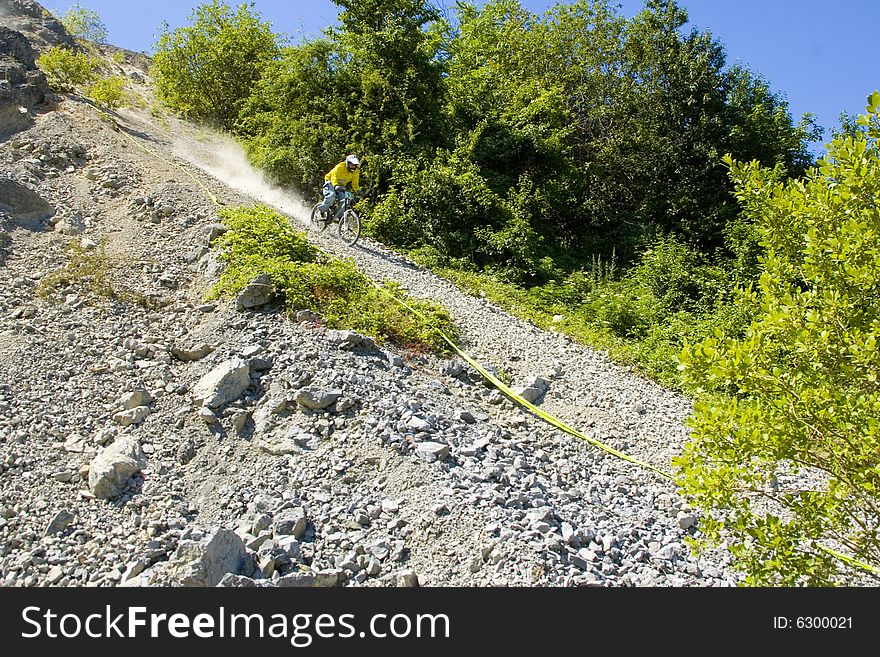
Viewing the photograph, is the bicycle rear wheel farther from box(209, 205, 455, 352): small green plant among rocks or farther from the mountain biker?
box(209, 205, 455, 352): small green plant among rocks

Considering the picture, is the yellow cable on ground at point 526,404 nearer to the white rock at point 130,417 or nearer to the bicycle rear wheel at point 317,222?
the white rock at point 130,417

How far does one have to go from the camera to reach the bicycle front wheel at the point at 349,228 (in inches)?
512

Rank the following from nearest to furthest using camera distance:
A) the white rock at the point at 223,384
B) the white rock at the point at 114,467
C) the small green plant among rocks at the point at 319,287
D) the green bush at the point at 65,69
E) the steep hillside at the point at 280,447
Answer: the steep hillside at the point at 280,447, the white rock at the point at 114,467, the white rock at the point at 223,384, the small green plant among rocks at the point at 319,287, the green bush at the point at 65,69

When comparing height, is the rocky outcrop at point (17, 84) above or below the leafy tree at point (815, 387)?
above

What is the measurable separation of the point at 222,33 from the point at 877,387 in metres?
25.6

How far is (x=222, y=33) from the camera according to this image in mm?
23438

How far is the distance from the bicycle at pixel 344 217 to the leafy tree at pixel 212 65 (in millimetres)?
12656

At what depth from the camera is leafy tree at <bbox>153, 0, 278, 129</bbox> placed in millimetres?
23391

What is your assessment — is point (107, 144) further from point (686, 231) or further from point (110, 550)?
point (686, 231)

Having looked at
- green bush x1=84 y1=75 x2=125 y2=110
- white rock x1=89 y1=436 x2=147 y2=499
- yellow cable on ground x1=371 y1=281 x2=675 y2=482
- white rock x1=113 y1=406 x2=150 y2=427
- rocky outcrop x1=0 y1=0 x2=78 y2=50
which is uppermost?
rocky outcrop x1=0 y1=0 x2=78 y2=50

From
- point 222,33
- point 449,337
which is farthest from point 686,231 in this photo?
point 222,33

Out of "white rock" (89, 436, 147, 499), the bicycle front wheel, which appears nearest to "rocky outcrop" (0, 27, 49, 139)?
the bicycle front wheel

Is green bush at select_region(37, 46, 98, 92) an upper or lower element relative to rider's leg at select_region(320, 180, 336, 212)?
upper

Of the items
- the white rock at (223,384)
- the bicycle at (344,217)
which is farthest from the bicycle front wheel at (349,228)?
the white rock at (223,384)
